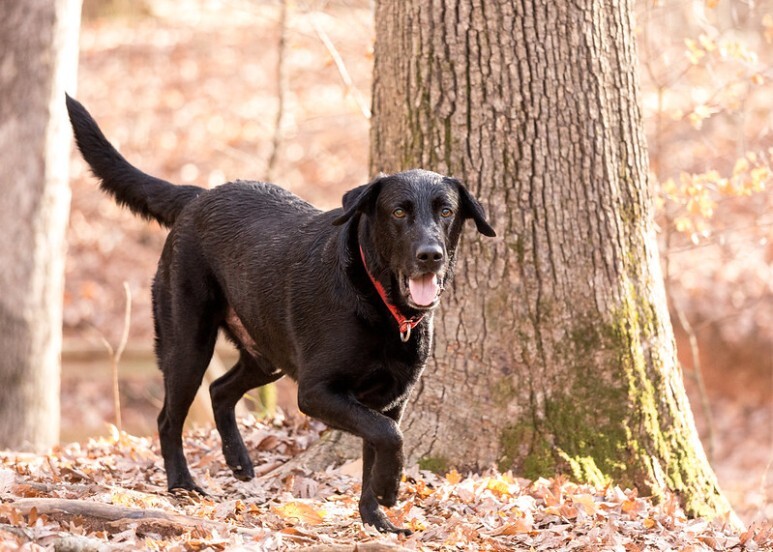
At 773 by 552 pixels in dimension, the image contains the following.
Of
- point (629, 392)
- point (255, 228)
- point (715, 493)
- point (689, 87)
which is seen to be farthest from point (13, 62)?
point (689, 87)

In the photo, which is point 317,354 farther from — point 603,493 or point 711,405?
point 711,405

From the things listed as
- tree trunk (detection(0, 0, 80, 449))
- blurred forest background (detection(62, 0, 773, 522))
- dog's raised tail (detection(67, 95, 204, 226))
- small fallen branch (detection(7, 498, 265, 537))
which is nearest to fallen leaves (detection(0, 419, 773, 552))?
small fallen branch (detection(7, 498, 265, 537))

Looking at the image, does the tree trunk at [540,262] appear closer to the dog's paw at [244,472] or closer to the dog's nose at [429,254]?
the dog's paw at [244,472]

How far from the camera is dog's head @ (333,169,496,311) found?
4285 mm

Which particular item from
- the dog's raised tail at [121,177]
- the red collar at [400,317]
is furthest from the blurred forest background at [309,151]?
the red collar at [400,317]

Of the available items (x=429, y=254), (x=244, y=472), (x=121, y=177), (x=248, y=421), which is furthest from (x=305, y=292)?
(x=248, y=421)

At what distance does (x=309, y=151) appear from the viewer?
16891 millimetres

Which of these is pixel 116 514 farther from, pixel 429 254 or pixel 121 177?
pixel 121 177

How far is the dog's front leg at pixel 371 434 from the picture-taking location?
4.30 metres

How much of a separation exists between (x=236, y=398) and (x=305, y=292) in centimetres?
129

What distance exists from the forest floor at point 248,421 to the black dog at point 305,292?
1.47ft

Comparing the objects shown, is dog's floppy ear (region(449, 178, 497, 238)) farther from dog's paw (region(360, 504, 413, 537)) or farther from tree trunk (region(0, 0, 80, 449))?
tree trunk (region(0, 0, 80, 449))

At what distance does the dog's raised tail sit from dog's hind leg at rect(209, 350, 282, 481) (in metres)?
0.98

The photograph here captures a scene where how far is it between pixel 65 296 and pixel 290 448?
8933mm
